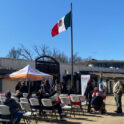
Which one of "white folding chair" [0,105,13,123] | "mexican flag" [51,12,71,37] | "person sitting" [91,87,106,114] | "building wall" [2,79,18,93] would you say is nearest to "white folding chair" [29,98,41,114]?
"white folding chair" [0,105,13,123]

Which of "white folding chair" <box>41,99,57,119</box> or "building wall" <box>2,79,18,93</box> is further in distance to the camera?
"building wall" <box>2,79,18,93</box>

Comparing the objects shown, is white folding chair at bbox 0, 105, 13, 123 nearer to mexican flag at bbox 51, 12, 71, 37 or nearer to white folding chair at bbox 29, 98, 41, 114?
white folding chair at bbox 29, 98, 41, 114

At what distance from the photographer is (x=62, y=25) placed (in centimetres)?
1527

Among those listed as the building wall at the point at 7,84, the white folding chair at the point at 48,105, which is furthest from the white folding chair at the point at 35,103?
the building wall at the point at 7,84

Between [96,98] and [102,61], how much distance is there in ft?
172

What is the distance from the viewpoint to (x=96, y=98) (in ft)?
30.4

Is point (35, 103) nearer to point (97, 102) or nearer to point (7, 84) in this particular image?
point (97, 102)

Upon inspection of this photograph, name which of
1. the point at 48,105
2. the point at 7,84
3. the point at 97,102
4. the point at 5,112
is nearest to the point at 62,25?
the point at 7,84

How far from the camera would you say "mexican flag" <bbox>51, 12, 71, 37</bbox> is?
15.0 m

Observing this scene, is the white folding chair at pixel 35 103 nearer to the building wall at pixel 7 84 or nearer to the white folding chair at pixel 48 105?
the white folding chair at pixel 48 105

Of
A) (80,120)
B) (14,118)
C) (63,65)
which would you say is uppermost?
(63,65)

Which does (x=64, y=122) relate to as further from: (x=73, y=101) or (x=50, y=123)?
(x=73, y=101)

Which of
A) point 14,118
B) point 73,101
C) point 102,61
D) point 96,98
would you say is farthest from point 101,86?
point 102,61

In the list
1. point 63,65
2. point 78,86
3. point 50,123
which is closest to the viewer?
point 50,123
